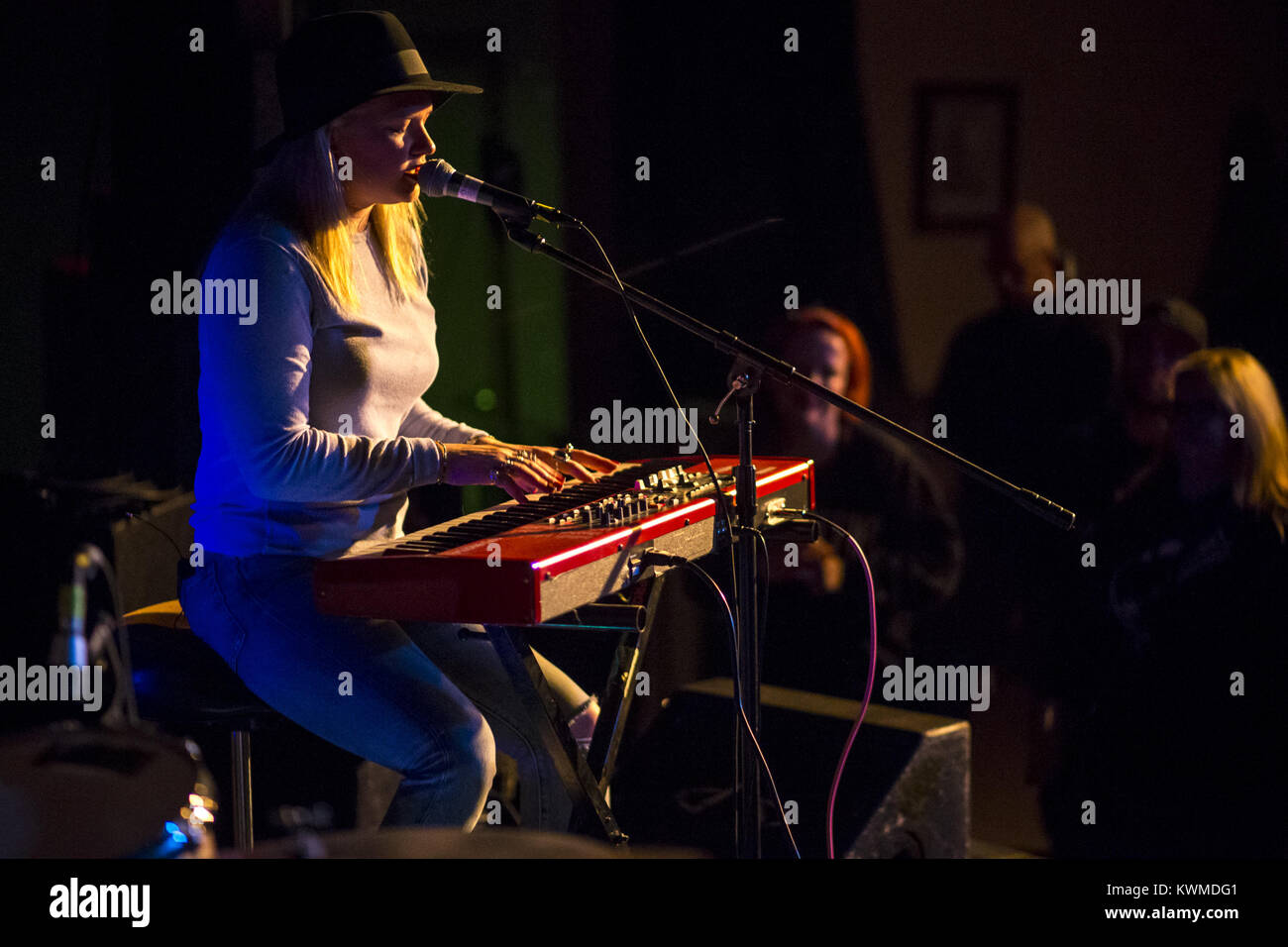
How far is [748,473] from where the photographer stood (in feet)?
7.80

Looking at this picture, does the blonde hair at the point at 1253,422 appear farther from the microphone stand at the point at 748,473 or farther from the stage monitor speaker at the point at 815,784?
the microphone stand at the point at 748,473

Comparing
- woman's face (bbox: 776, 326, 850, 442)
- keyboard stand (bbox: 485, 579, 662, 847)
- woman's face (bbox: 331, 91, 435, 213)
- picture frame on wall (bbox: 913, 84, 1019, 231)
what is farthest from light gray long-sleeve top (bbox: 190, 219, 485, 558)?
picture frame on wall (bbox: 913, 84, 1019, 231)

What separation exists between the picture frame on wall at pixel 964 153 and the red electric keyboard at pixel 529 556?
67.3 inches

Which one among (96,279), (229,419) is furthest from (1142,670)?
(96,279)

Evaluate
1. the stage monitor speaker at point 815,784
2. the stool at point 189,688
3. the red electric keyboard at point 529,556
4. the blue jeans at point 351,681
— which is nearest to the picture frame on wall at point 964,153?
the stage monitor speaker at point 815,784

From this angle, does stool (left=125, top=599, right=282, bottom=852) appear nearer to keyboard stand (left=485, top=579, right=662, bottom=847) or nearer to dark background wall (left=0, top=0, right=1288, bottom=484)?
keyboard stand (left=485, top=579, right=662, bottom=847)

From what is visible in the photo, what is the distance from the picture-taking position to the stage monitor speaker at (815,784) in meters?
2.88

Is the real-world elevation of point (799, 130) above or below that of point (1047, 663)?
above

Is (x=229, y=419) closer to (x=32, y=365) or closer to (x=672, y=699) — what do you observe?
(x=32, y=365)

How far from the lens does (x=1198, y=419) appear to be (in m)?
3.66

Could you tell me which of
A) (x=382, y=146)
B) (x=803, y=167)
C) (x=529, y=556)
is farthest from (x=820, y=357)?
(x=529, y=556)

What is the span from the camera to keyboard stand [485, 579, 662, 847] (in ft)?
7.63

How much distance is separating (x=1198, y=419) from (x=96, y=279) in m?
3.04
